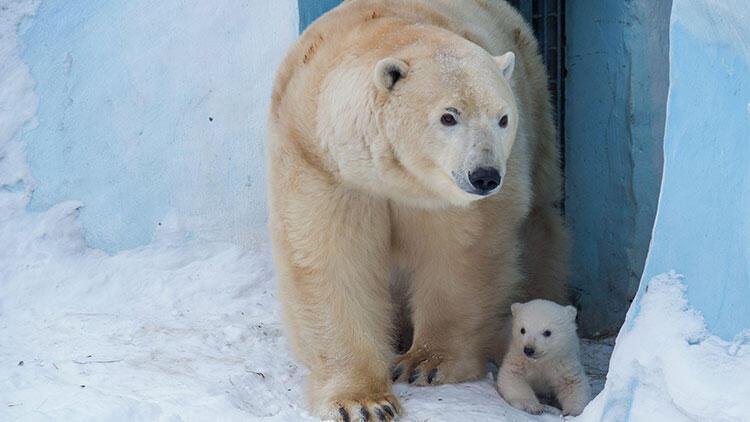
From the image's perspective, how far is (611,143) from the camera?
5090 mm

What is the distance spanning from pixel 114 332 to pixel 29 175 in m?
0.99

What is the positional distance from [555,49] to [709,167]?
2.49 meters

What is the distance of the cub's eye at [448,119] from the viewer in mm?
3357

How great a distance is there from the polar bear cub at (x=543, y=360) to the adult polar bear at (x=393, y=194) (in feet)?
0.54

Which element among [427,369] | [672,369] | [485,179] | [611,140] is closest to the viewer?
[672,369]

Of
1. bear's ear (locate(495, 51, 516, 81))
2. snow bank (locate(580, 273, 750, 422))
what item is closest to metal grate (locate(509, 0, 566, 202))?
bear's ear (locate(495, 51, 516, 81))

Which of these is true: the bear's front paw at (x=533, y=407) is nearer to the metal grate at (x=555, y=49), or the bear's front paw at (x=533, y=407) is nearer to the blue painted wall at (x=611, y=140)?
the blue painted wall at (x=611, y=140)

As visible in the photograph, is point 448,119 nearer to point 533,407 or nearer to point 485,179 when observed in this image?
point 485,179

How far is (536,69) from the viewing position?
4.79 meters

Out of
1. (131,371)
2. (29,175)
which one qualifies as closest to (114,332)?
(131,371)

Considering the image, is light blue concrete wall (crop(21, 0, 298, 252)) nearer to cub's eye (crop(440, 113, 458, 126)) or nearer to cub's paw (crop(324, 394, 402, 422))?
cub's paw (crop(324, 394, 402, 422))

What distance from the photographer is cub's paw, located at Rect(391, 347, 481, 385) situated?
4.03 m

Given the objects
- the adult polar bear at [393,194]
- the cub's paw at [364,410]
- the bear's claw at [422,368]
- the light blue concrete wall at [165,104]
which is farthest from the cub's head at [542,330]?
the light blue concrete wall at [165,104]

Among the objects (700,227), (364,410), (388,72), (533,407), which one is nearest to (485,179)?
(388,72)
